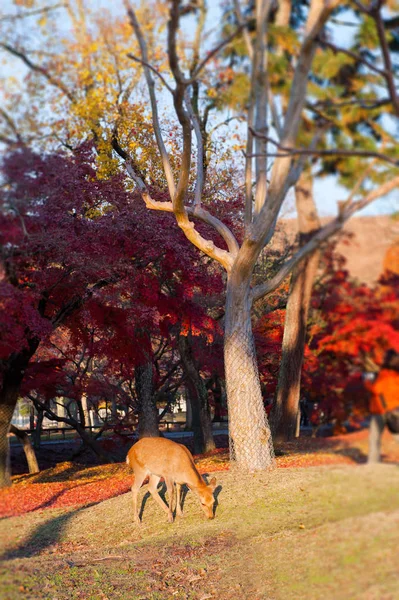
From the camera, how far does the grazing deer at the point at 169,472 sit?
9289 millimetres

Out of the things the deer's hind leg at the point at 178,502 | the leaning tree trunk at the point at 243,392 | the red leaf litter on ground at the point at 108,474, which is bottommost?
the deer's hind leg at the point at 178,502

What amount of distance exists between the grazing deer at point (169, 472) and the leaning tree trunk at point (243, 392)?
44.2 inches

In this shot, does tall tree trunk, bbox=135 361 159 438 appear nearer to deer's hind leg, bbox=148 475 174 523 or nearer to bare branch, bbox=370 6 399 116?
deer's hind leg, bbox=148 475 174 523

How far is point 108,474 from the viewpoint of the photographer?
16.3 metres

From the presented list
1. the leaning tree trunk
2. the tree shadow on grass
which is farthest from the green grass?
the leaning tree trunk

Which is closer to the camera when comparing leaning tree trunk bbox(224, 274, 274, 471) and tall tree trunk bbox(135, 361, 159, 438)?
leaning tree trunk bbox(224, 274, 274, 471)

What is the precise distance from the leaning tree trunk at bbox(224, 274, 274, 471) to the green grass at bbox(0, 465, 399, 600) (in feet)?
1.42

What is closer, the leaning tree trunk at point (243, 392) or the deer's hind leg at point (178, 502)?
the deer's hind leg at point (178, 502)

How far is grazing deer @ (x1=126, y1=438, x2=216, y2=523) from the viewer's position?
9.29 meters

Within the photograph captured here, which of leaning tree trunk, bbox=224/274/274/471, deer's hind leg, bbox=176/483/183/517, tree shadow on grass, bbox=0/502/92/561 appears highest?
leaning tree trunk, bbox=224/274/274/471

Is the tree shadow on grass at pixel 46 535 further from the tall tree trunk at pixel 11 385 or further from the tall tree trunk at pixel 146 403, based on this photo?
the tall tree trunk at pixel 146 403

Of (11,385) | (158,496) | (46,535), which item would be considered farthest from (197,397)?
(46,535)

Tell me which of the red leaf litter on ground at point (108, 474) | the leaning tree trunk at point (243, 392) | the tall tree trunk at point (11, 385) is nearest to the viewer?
the red leaf litter on ground at point (108, 474)

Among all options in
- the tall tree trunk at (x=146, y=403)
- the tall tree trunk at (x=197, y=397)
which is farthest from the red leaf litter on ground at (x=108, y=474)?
the tall tree trunk at (x=197, y=397)
